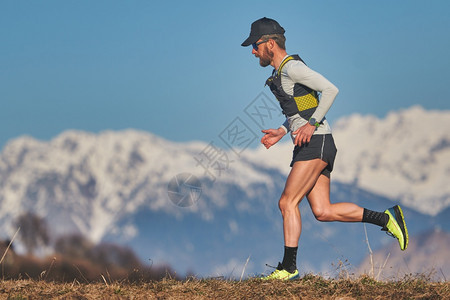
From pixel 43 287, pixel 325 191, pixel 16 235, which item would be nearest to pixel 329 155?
pixel 325 191

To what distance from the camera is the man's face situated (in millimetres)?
7051

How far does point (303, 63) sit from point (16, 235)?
4201 mm

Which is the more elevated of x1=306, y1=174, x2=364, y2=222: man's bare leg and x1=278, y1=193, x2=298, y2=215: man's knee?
x1=306, y1=174, x2=364, y2=222: man's bare leg

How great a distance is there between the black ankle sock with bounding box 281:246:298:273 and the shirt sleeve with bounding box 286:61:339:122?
1.57 metres

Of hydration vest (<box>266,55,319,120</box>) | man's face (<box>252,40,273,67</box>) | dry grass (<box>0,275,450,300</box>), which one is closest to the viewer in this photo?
dry grass (<box>0,275,450,300</box>)

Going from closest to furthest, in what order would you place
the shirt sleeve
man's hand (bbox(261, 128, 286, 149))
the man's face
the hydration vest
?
the shirt sleeve
the hydration vest
the man's face
man's hand (bbox(261, 128, 286, 149))


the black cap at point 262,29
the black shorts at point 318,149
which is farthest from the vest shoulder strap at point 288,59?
the black shorts at point 318,149

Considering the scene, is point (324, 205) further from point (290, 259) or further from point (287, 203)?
point (290, 259)

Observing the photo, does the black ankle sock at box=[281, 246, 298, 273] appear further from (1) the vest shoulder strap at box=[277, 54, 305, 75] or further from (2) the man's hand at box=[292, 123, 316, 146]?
(1) the vest shoulder strap at box=[277, 54, 305, 75]

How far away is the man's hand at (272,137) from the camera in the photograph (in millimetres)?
7227

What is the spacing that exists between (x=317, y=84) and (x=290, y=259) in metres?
2.06

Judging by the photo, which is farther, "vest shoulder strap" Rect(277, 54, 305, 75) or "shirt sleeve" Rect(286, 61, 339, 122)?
A: "vest shoulder strap" Rect(277, 54, 305, 75)

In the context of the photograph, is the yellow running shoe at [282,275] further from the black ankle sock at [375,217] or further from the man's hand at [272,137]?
the man's hand at [272,137]

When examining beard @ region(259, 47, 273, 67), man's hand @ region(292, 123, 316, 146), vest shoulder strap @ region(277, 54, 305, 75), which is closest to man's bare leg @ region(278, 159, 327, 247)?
man's hand @ region(292, 123, 316, 146)
